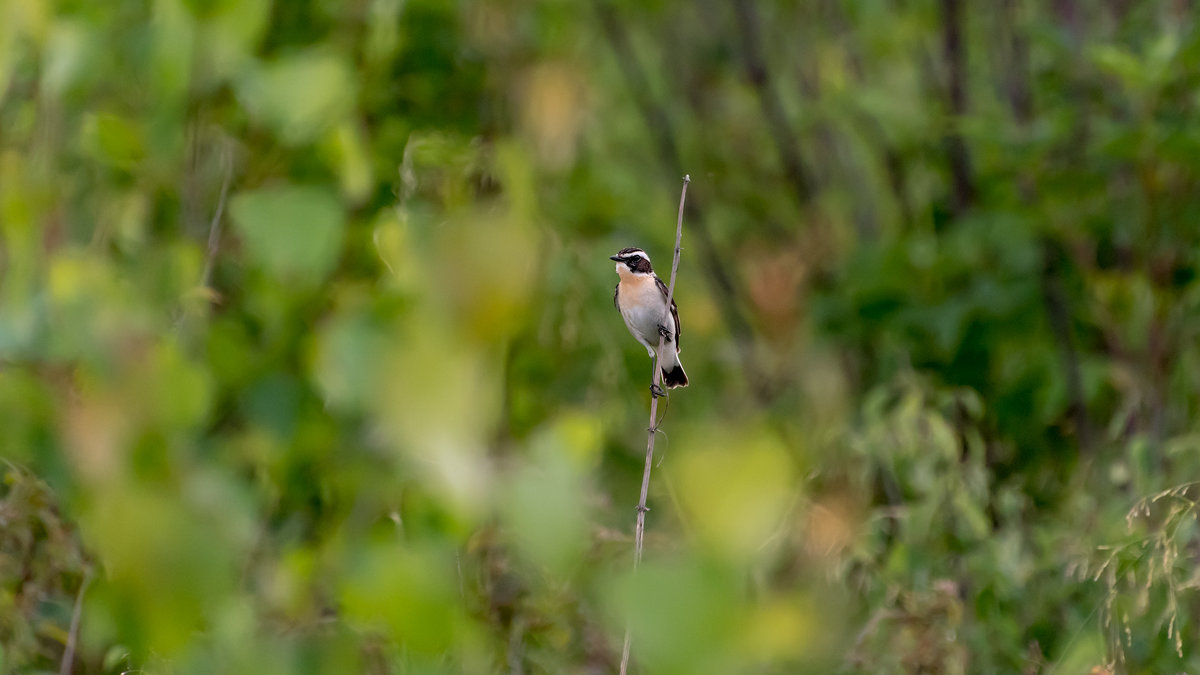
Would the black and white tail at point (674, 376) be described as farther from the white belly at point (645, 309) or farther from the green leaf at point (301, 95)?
the green leaf at point (301, 95)

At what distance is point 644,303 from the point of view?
3.31 meters

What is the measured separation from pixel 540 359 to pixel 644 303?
48cm

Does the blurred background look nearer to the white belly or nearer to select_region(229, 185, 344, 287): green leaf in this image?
select_region(229, 185, 344, 287): green leaf

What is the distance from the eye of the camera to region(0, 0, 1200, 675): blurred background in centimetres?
129

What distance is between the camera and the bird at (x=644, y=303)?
322 centimetres

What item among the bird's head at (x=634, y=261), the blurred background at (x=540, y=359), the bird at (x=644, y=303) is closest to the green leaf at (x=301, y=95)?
the blurred background at (x=540, y=359)

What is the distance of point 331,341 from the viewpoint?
1.44 m

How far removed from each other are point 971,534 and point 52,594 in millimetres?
2089

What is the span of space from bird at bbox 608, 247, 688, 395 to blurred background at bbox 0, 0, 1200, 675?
9 cm

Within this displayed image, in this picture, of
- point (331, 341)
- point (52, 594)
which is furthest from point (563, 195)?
point (331, 341)

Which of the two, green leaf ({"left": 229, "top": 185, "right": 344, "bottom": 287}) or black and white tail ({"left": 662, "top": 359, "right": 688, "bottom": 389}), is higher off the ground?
green leaf ({"left": 229, "top": 185, "right": 344, "bottom": 287})

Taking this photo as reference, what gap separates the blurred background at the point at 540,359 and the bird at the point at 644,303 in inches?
3.7

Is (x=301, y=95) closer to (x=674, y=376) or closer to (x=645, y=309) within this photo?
(x=645, y=309)

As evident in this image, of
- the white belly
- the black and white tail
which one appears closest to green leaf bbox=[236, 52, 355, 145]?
the white belly
